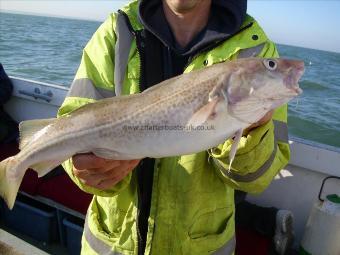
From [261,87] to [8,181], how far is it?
4.68 ft

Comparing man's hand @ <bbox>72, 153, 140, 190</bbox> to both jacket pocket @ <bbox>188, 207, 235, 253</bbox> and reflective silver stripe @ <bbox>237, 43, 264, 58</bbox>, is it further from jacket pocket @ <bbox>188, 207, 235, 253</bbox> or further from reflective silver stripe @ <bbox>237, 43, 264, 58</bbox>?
reflective silver stripe @ <bbox>237, 43, 264, 58</bbox>

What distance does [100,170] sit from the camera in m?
2.09

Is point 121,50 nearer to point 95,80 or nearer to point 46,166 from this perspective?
point 95,80

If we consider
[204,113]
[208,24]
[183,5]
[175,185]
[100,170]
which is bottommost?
[175,185]

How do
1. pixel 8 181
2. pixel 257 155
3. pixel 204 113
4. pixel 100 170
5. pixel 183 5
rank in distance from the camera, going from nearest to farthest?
pixel 204 113, pixel 257 155, pixel 100 170, pixel 8 181, pixel 183 5

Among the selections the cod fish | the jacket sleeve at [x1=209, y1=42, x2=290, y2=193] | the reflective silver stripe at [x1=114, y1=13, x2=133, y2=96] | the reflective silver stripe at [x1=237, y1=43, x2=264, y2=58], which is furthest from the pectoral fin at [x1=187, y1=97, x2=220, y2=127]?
the reflective silver stripe at [x1=114, y1=13, x2=133, y2=96]

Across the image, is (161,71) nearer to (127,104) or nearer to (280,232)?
(127,104)

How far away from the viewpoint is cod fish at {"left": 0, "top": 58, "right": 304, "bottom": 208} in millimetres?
1762

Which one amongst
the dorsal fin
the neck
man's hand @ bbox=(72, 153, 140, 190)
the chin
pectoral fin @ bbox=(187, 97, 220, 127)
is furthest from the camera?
the neck

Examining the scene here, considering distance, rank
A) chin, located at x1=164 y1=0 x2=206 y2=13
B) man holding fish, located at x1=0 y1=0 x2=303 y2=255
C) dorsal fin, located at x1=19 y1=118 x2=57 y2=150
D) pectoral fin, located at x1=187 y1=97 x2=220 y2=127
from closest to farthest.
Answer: pectoral fin, located at x1=187 y1=97 x2=220 y2=127, man holding fish, located at x1=0 y1=0 x2=303 y2=255, dorsal fin, located at x1=19 y1=118 x2=57 y2=150, chin, located at x1=164 y1=0 x2=206 y2=13

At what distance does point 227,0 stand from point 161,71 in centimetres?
60

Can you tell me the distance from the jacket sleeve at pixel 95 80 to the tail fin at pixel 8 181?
29cm

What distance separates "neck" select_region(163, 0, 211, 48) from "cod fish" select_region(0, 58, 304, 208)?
58 centimetres

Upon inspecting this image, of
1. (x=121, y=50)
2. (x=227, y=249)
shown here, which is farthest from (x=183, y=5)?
(x=227, y=249)
